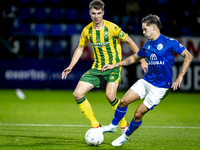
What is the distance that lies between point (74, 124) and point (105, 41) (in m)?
2.05

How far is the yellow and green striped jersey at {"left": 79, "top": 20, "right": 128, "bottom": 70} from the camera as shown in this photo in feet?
19.1

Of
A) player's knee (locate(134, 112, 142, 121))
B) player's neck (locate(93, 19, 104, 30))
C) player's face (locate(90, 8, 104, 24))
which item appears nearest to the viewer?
player's knee (locate(134, 112, 142, 121))

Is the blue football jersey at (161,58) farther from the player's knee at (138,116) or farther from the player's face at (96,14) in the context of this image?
the player's face at (96,14)

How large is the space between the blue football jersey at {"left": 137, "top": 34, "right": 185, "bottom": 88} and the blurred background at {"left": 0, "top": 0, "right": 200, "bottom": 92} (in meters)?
7.94

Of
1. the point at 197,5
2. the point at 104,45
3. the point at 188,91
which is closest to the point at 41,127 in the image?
the point at 104,45

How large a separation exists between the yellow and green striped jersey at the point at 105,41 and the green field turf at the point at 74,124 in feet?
4.12

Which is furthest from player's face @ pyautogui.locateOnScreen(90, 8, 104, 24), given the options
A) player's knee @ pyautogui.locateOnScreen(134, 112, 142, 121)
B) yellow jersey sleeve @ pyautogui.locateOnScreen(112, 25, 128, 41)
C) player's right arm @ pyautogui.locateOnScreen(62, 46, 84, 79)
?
player's knee @ pyautogui.locateOnScreen(134, 112, 142, 121)

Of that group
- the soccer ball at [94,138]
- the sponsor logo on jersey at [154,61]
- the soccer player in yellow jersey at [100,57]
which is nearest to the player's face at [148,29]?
the sponsor logo on jersey at [154,61]

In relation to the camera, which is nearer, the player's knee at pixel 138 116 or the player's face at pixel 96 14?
the player's knee at pixel 138 116

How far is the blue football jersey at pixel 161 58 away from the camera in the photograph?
4.86m

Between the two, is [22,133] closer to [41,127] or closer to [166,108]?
[41,127]

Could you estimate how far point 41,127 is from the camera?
6684 mm

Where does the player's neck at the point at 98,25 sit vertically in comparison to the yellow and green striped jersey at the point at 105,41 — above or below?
above

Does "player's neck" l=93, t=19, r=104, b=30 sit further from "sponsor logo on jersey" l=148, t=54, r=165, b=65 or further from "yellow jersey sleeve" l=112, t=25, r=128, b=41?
"sponsor logo on jersey" l=148, t=54, r=165, b=65
